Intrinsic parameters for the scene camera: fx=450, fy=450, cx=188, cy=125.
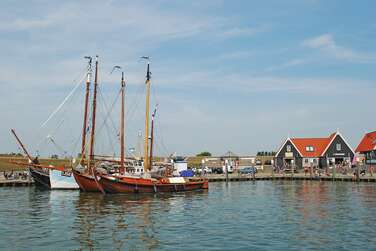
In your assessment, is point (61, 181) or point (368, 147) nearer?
point (61, 181)

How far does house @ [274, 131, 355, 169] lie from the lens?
95.9m

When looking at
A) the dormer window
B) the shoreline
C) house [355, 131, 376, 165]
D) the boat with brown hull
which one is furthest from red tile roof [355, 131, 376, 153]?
the boat with brown hull

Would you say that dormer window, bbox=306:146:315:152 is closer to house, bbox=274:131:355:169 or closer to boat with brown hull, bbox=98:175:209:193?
house, bbox=274:131:355:169

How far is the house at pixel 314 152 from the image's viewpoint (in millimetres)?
95938

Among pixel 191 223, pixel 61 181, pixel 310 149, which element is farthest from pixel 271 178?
pixel 191 223

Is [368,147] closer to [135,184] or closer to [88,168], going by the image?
[135,184]

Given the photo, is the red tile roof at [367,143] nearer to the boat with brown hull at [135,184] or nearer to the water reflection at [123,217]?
the water reflection at [123,217]

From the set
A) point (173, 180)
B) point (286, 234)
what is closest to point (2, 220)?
point (286, 234)

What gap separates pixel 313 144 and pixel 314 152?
2.40 m

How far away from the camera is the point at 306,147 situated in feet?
328

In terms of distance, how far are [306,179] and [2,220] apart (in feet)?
194

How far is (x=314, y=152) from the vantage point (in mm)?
98688

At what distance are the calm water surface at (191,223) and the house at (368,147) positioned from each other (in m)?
40.9

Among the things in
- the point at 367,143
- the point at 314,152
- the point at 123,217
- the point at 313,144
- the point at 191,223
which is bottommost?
the point at 191,223
